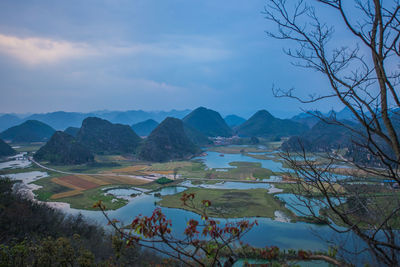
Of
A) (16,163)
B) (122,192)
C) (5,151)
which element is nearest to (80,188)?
(122,192)

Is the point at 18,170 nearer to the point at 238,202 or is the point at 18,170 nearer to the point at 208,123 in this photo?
the point at 238,202

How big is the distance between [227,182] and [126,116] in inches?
7184

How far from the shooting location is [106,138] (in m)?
58.7

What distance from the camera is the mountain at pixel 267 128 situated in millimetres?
89769

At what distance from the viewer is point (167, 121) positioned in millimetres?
60500

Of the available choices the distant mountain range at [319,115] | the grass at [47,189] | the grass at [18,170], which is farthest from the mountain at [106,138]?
the distant mountain range at [319,115]

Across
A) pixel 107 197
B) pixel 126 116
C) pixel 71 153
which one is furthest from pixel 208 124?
pixel 126 116

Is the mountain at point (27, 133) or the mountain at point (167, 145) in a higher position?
the mountain at point (27, 133)

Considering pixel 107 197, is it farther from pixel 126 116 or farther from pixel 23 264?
pixel 126 116

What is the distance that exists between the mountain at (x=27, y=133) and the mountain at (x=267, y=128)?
68.3 metres

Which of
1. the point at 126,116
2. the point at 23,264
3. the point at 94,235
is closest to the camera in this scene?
the point at 23,264

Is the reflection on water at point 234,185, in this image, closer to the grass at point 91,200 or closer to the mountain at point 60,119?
the grass at point 91,200

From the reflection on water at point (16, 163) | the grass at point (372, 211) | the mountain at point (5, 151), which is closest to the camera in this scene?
the grass at point (372, 211)

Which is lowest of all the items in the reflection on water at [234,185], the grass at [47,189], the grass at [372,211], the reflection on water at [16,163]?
the reflection on water at [234,185]
